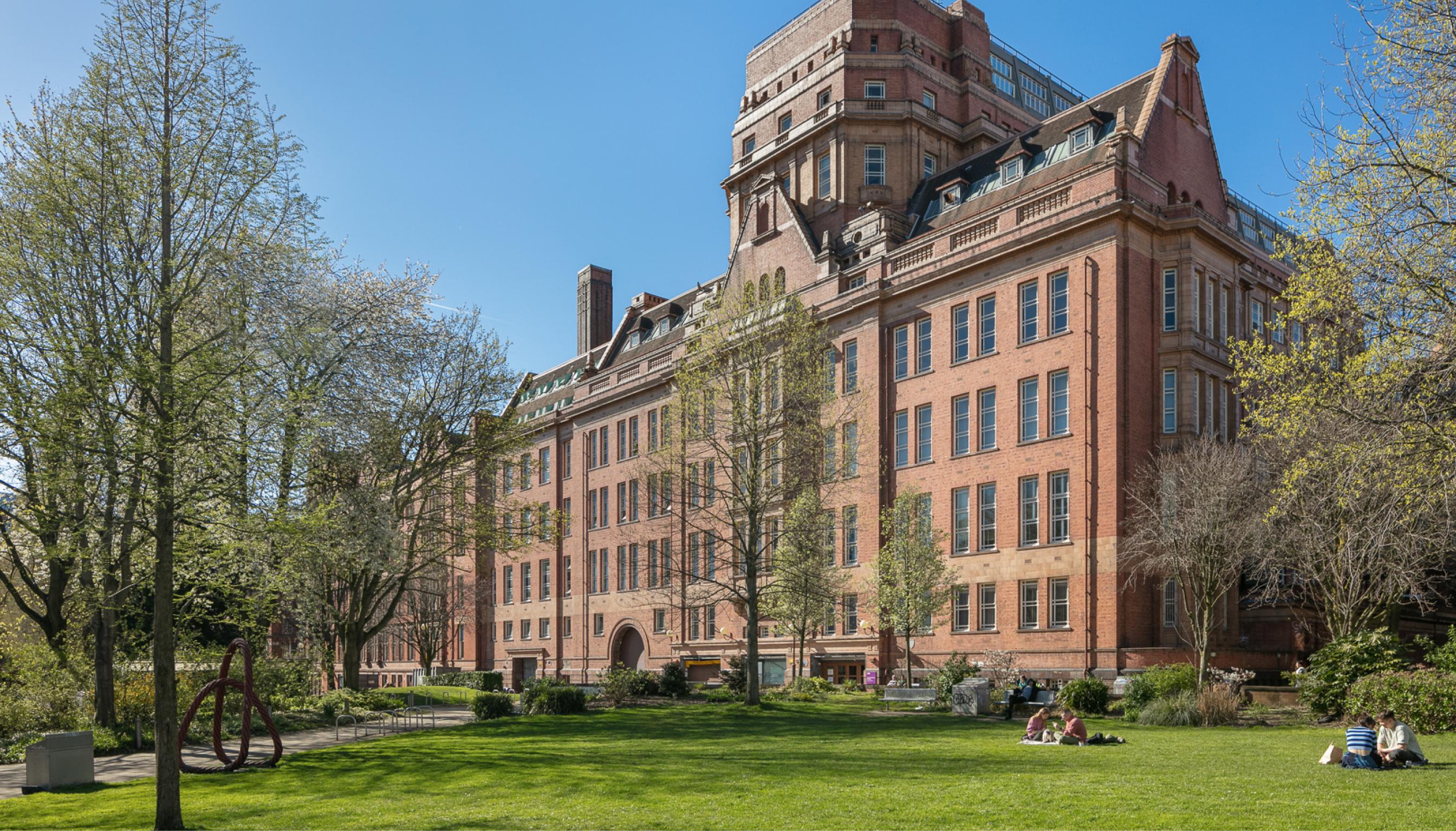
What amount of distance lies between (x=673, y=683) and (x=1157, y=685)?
15.0 metres

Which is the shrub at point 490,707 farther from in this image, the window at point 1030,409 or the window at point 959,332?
the window at point 959,332

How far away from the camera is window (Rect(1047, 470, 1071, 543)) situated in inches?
1442

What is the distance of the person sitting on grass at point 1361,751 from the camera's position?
50.3 feet

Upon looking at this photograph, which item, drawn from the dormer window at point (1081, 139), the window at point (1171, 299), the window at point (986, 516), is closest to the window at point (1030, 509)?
the window at point (986, 516)

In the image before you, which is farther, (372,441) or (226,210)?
(372,441)

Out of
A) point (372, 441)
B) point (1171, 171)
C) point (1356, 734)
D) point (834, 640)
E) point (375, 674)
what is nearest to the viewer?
point (1356, 734)

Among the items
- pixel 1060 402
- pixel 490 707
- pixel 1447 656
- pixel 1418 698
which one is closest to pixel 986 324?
pixel 1060 402

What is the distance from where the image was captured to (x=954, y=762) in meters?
17.0

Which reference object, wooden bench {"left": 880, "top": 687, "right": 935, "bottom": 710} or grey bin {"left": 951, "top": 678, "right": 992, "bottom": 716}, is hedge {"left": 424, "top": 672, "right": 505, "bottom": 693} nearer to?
wooden bench {"left": 880, "top": 687, "right": 935, "bottom": 710}

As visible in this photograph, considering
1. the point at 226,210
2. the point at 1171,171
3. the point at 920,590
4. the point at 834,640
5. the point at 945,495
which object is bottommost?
the point at 834,640

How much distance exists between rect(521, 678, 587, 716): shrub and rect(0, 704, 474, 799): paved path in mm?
1706

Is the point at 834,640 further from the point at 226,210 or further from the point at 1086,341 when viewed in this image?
the point at 226,210

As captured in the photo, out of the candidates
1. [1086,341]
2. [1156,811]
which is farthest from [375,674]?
[1156,811]

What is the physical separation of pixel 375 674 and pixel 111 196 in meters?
68.5
